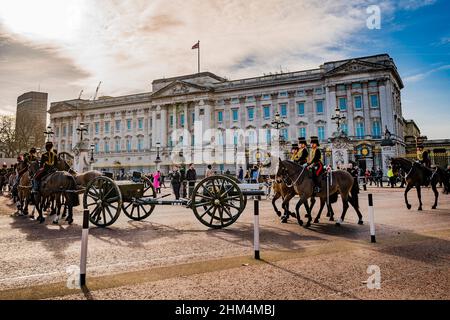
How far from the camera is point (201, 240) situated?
21.9ft

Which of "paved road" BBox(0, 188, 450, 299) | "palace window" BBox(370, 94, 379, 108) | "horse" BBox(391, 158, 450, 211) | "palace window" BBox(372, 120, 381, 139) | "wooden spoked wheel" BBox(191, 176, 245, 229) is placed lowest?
"paved road" BBox(0, 188, 450, 299)

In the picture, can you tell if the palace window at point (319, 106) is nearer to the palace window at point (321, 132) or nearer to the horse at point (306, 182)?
the palace window at point (321, 132)

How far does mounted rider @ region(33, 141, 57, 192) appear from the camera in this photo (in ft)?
31.1

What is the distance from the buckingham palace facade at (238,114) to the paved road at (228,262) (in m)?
37.0

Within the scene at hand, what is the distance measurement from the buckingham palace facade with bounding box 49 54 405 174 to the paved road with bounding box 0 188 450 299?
3699 cm

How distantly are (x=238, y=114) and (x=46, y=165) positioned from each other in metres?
52.0

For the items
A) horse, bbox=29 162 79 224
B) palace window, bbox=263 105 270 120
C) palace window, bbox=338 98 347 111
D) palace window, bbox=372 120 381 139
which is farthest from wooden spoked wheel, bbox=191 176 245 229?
palace window, bbox=263 105 270 120

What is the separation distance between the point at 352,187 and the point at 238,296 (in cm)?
700

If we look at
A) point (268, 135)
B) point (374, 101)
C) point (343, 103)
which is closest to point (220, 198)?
point (343, 103)

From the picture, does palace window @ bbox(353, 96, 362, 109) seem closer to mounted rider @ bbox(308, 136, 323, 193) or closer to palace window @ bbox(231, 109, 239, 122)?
palace window @ bbox(231, 109, 239, 122)
